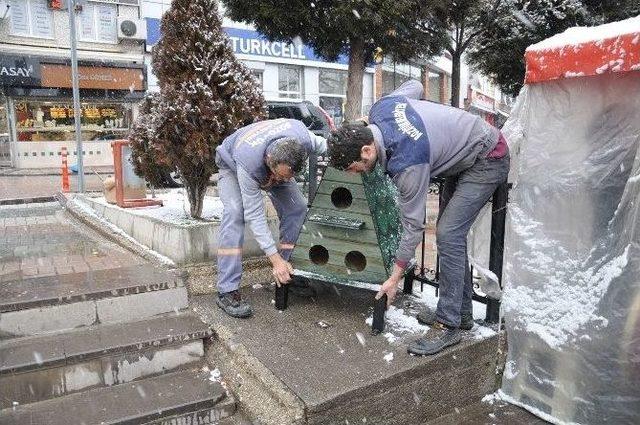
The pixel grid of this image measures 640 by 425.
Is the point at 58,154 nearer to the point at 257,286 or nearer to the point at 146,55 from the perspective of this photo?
the point at 146,55

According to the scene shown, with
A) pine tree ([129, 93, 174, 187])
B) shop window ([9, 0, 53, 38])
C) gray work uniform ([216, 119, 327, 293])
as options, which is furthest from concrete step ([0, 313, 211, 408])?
shop window ([9, 0, 53, 38])

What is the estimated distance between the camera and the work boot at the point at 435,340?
115 inches

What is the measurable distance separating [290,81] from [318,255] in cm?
1939

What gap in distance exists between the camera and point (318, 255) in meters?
3.48

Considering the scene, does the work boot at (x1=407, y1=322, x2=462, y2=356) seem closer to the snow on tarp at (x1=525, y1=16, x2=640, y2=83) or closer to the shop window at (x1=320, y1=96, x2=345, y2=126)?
the snow on tarp at (x1=525, y1=16, x2=640, y2=83)

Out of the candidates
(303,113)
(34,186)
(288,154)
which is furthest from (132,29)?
(288,154)

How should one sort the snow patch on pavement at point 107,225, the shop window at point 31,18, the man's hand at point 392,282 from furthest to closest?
the shop window at point 31,18, the snow patch on pavement at point 107,225, the man's hand at point 392,282

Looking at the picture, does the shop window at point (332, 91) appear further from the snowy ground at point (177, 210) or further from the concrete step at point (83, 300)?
the concrete step at point (83, 300)

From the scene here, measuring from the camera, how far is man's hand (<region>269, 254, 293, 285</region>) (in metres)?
3.20

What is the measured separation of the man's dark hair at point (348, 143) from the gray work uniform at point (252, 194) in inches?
21.0

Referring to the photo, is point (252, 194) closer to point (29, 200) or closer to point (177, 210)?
point (177, 210)

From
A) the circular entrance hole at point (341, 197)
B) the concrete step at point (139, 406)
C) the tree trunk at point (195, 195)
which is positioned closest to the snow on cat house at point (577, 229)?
the circular entrance hole at point (341, 197)

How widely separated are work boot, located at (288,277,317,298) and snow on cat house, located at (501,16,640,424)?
137 centimetres

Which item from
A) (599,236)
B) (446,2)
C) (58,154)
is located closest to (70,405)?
(599,236)
